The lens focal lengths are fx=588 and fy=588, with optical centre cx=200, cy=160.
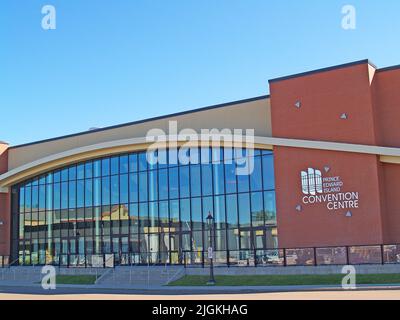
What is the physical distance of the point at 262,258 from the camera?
105 feet

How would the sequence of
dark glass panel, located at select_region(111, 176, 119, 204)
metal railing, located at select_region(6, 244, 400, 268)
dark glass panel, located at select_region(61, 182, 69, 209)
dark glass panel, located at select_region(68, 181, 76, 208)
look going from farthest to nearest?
dark glass panel, located at select_region(61, 182, 69, 209) → dark glass panel, located at select_region(68, 181, 76, 208) → dark glass panel, located at select_region(111, 176, 119, 204) → metal railing, located at select_region(6, 244, 400, 268)

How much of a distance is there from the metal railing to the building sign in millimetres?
2695

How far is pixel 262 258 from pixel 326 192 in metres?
4.96

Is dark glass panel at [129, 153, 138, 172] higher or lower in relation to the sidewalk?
higher

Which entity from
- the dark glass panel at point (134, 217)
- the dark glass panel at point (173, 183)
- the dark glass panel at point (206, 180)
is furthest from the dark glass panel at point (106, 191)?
the dark glass panel at point (206, 180)

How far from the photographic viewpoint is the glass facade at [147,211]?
35.2 metres

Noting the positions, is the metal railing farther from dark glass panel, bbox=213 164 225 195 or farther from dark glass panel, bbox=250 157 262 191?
dark glass panel, bbox=250 157 262 191

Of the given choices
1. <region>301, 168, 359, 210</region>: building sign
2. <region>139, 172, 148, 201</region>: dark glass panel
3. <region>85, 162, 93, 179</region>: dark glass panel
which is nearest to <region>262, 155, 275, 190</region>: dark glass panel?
<region>301, 168, 359, 210</region>: building sign

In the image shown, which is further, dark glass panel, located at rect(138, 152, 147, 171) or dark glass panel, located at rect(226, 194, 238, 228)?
dark glass panel, located at rect(138, 152, 147, 171)

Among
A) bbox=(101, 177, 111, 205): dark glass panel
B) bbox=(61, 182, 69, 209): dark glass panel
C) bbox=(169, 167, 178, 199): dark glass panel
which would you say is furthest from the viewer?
bbox=(61, 182, 69, 209): dark glass panel

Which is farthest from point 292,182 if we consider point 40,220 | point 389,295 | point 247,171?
point 40,220

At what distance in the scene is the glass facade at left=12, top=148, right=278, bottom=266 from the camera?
1387 inches

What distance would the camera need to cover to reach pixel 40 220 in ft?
152

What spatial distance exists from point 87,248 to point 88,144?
25.1 feet
